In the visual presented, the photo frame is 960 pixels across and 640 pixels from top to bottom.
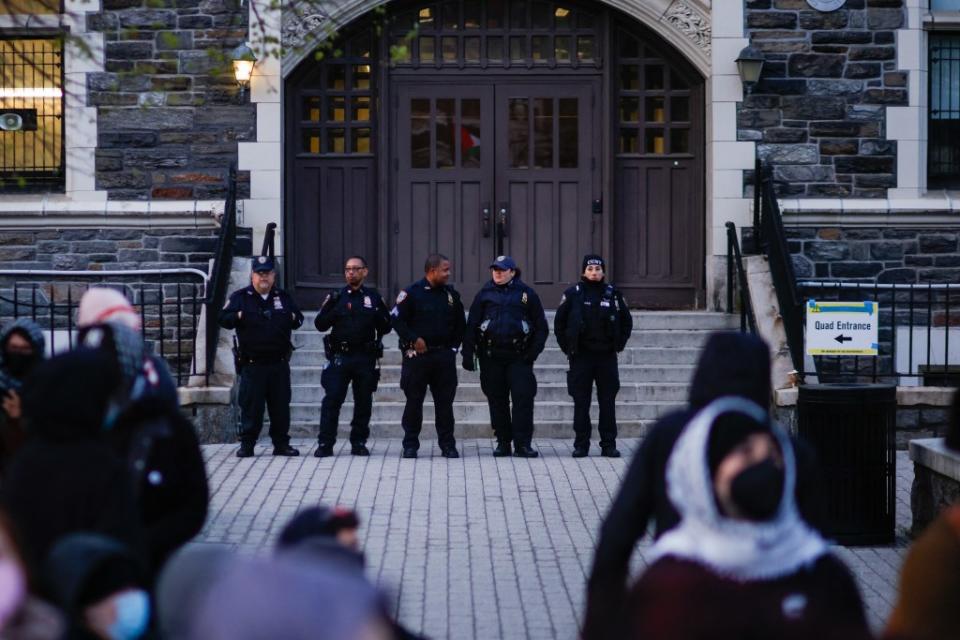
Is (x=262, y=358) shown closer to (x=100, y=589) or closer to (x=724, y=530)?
(x=724, y=530)

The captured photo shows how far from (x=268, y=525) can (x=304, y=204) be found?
7.52 metres

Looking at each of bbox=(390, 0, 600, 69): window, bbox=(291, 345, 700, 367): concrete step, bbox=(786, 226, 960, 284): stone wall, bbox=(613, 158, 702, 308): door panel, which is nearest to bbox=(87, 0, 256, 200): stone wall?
bbox=(390, 0, 600, 69): window

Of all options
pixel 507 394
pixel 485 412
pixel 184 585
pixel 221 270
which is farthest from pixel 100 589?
pixel 221 270

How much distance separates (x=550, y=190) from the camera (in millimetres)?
17047

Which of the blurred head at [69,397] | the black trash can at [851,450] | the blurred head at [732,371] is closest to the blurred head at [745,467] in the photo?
the blurred head at [732,371]

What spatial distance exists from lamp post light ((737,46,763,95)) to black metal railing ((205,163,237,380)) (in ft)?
16.6

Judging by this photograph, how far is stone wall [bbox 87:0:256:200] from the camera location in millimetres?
16125

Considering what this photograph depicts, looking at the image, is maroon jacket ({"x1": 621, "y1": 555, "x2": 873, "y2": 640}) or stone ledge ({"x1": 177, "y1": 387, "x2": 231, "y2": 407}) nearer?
maroon jacket ({"x1": 621, "y1": 555, "x2": 873, "y2": 640})

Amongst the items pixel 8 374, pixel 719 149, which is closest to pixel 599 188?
pixel 719 149

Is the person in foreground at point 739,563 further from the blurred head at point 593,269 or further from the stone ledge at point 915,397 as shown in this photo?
the stone ledge at point 915,397

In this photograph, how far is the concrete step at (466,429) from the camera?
46.4 feet

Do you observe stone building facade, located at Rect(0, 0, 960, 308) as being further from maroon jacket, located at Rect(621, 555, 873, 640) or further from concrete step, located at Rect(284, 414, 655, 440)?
maroon jacket, located at Rect(621, 555, 873, 640)

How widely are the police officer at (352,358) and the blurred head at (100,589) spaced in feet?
30.1

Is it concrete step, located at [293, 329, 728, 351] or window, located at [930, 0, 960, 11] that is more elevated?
window, located at [930, 0, 960, 11]
